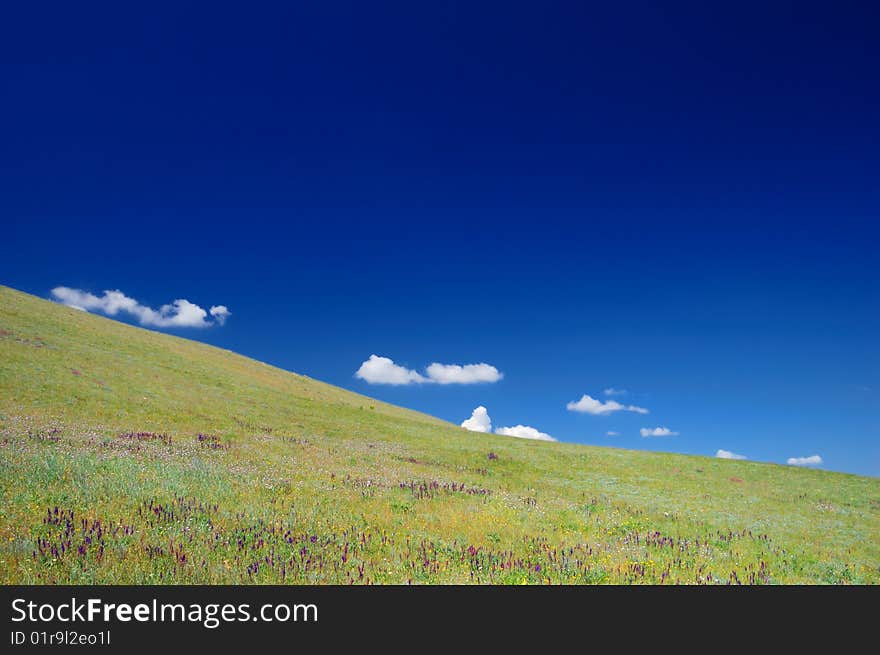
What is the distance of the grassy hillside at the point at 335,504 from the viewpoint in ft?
27.5

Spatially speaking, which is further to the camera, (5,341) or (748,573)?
(5,341)

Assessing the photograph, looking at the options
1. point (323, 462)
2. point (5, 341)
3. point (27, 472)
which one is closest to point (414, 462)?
point (323, 462)

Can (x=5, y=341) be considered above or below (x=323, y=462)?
above

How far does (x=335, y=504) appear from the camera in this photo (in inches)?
541

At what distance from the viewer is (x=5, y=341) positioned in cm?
3675

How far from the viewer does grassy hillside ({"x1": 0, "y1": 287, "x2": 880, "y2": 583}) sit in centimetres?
838

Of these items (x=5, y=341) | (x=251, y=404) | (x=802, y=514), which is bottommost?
(x=802, y=514)

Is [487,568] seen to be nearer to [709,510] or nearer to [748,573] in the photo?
[748,573]

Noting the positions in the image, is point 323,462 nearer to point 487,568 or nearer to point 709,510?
point 487,568
